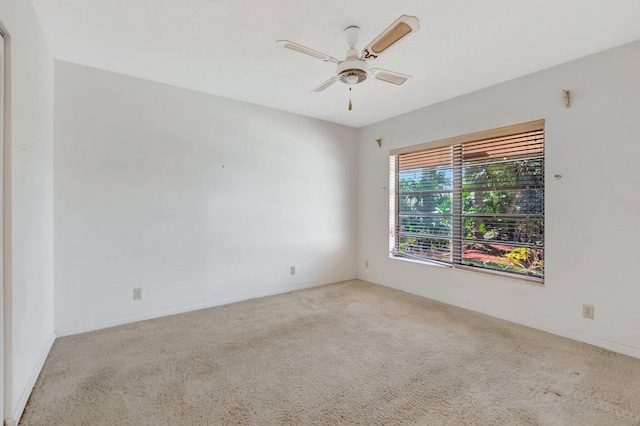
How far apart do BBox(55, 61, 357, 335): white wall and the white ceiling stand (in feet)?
1.32

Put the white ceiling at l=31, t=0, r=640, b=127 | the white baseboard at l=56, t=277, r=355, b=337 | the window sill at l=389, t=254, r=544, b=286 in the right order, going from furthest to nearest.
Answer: the window sill at l=389, t=254, r=544, b=286
the white baseboard at l=56, t=277, r=355, b=337
the white ceiling at l=31, t=0, r=640, b=127

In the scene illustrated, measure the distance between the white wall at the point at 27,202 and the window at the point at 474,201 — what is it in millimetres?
3790

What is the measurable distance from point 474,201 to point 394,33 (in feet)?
7.79

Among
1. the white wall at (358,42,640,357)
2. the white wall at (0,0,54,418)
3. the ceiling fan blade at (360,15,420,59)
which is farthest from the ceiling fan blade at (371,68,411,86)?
the white wall at (0,0,54,418)

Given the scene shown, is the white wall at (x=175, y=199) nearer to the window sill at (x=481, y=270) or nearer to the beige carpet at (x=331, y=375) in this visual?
the beige carpet at (x=331, y=375)

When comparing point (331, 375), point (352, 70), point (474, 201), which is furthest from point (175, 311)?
point (474, 201)

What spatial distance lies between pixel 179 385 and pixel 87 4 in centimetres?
259

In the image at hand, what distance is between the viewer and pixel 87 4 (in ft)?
6.30

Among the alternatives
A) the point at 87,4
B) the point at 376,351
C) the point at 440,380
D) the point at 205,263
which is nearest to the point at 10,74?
the point at 87,4

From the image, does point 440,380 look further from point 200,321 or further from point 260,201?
point 260,201

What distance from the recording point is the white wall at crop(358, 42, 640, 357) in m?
2.36

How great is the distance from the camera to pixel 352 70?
2.17 metres

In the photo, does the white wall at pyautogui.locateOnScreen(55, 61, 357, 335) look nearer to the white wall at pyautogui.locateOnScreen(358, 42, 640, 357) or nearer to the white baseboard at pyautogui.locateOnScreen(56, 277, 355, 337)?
the white baseboard at pyautogui.locateOnScreen(56, 277, 355, 337)

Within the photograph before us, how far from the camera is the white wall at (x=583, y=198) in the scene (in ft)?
7.73
